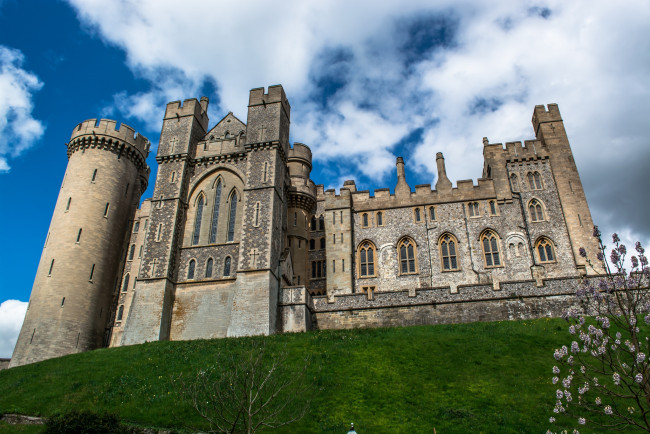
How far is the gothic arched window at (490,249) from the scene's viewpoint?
32.5 metres

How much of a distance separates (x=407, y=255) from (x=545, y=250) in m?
8.86

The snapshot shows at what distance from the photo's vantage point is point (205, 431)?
15.2 metres

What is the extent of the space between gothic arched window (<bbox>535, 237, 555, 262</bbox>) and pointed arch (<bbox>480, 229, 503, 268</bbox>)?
2.56 metres

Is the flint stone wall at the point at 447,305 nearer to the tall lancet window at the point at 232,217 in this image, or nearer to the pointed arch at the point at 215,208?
the tall lancet window at the point at 232,217

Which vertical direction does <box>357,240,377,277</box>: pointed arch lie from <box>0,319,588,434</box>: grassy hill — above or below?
above

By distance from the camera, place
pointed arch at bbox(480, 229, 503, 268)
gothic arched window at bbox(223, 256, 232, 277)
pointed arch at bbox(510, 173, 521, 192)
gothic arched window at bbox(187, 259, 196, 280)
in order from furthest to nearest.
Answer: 1. pointed arch at bbox(510, 173, 521, 192)
2. pointed arch at bbox(480, 229, 503, 268)
3. gothic arched window at bbox(187, 259, 196, 280)
4. gothic arched window at bbox(223, 256, 232, 277)

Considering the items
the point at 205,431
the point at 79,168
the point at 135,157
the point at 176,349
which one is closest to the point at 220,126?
the point at 135,157

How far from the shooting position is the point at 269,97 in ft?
113

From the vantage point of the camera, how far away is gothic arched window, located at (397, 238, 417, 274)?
1318 inches

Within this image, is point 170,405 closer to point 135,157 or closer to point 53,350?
point 53,350

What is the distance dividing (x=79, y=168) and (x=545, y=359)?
109 ft

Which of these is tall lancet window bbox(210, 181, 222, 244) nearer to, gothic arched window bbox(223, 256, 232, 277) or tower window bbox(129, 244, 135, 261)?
gothic arched window bbox(223, 256, 232, 277)

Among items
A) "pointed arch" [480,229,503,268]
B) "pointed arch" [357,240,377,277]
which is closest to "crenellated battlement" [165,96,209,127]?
"pointed arch" [357,240,377,277]

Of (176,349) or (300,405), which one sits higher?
(176,349)
